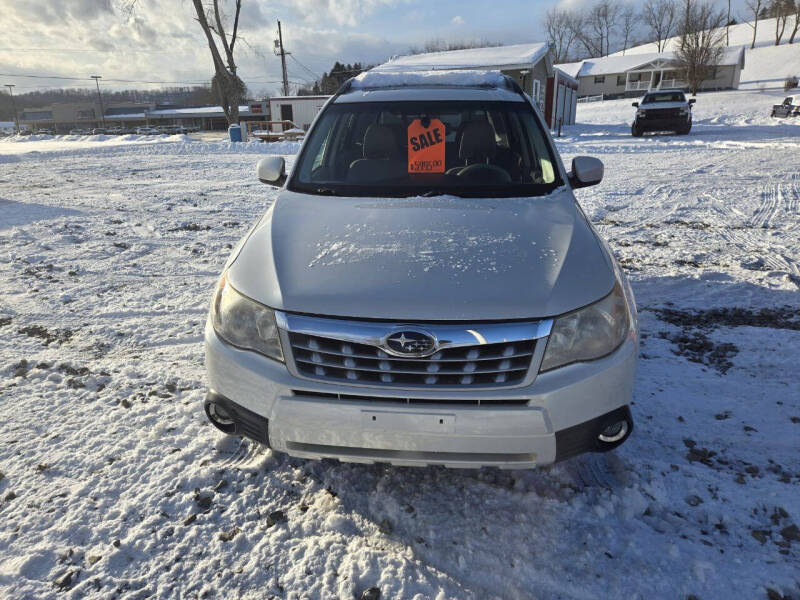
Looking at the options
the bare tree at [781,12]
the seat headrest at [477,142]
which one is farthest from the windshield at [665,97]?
the bare tree at [781,12]

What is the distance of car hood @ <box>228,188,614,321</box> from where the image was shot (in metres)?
1.89

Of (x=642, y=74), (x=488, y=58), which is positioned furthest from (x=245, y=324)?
(x=642, y=74)

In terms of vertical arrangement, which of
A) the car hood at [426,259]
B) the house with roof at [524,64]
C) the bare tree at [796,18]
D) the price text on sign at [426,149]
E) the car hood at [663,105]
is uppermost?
the bare tree at [796,18]

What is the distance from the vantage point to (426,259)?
2.13 m

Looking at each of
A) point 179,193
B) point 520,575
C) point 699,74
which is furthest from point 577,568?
point 699,74

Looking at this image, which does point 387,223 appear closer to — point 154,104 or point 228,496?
point 228,496

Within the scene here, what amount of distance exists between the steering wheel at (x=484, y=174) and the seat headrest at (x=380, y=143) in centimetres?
44

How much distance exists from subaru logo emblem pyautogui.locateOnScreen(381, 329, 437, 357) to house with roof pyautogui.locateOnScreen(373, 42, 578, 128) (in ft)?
67.3

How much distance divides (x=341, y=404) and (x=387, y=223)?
0.98 meters

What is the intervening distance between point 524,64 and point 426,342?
82.0 feet

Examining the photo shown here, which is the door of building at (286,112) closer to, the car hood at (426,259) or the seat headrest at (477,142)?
the seat headrest at (477,142)

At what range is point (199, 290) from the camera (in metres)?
4.54

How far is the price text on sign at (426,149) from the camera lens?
312 cm

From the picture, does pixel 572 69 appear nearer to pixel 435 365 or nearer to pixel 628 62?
pixel 628 62
